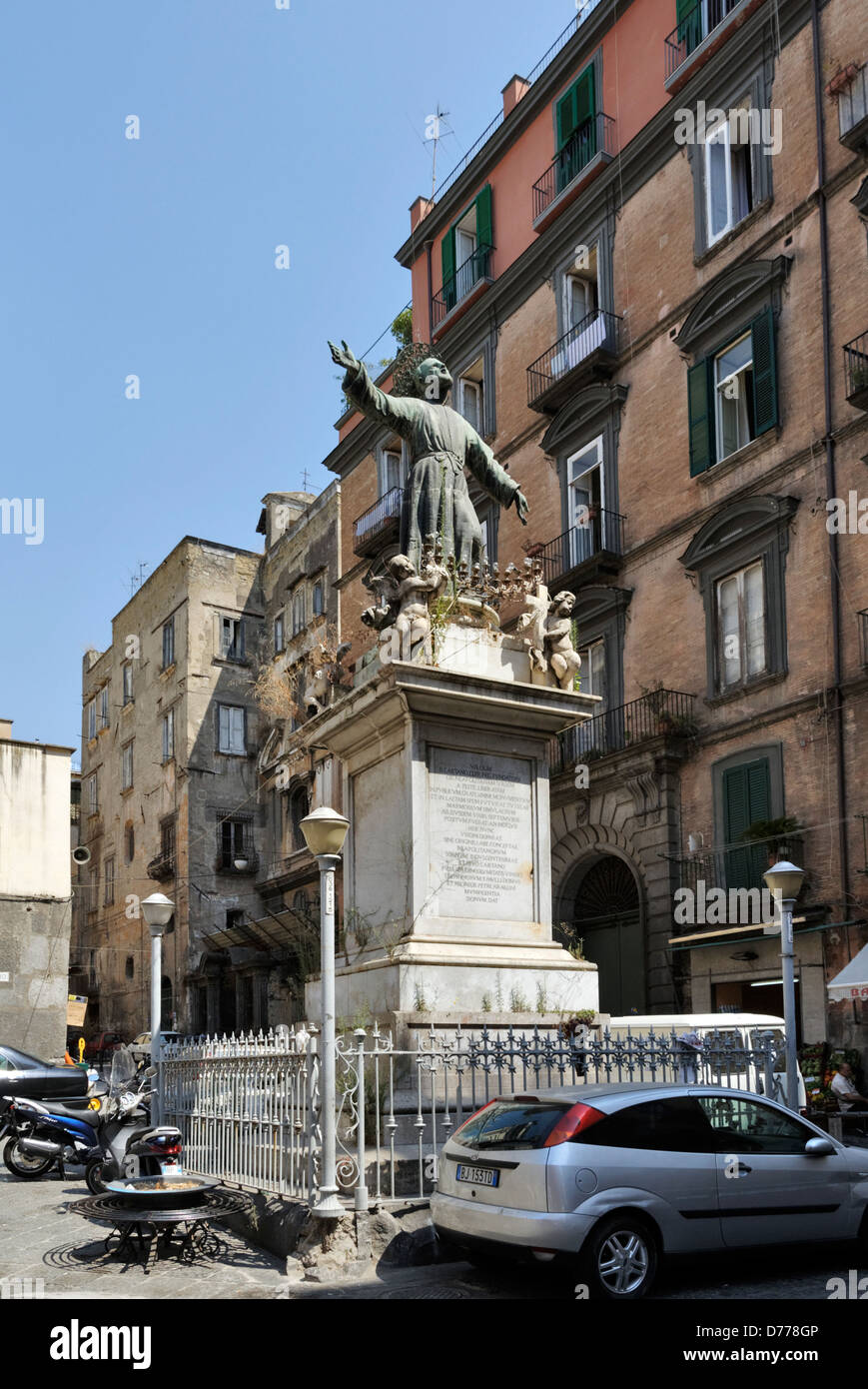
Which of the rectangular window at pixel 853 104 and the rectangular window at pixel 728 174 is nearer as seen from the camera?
the rectangular window at pixel 853 104

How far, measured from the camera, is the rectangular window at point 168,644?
45909mm

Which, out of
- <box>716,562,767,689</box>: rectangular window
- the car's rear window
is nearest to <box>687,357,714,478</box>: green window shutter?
<box>716,562,767,689</box>: rectangular window

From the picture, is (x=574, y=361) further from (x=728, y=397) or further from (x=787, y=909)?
(x=787, y=909)

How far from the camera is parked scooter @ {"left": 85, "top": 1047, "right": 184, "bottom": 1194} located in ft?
31.0

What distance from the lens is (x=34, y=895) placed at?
29.8 m

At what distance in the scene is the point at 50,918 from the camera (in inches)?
1180

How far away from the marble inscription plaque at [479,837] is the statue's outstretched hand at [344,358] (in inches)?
132

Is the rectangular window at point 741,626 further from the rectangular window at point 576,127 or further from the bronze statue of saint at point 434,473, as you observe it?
the bronze statue of saint at point 434,473

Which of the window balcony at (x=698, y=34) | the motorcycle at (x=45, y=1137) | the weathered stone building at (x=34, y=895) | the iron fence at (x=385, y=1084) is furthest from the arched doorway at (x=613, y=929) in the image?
the window balcony at (x=698, y=34)

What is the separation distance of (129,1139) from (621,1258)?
4.77 m

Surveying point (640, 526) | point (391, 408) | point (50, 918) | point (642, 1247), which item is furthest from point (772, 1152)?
point (50, 918)

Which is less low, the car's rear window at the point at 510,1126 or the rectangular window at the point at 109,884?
the rectangular window at the point at 109,884

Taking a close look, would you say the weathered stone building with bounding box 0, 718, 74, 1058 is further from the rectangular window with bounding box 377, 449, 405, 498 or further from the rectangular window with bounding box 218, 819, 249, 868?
the rectangular window with bounding box 218, 819, 249, 868

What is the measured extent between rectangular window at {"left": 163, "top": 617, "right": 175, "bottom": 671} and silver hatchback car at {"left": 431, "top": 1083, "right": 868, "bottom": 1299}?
39164 millimetres
